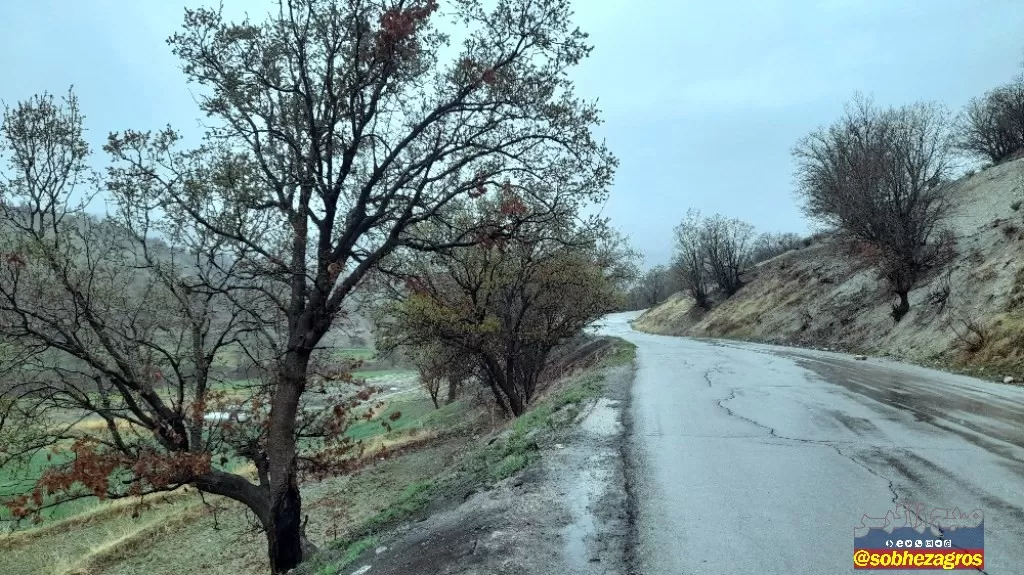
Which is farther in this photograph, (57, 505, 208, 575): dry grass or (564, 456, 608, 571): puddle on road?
(57, 505, 208, 575): dry grass

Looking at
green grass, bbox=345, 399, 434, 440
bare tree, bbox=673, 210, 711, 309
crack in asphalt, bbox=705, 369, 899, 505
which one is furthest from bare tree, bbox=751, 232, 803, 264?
crack in asphalt, bbox=705, 369, 899, 505

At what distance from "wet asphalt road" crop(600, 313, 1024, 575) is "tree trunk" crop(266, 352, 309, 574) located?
5848mm

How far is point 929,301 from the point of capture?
72.0ft

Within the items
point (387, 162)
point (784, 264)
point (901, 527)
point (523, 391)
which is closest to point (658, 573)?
point (901, 527)

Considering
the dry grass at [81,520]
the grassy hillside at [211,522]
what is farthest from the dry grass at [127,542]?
the dry grass at [81,520]

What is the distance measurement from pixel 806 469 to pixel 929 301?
20329 mm

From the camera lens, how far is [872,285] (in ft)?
95.7

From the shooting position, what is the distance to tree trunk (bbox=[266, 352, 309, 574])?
387 inches

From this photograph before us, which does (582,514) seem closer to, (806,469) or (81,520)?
(806,469)

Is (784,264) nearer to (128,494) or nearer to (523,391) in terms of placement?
(523,391)

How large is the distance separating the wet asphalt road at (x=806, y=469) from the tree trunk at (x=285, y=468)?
5.85m

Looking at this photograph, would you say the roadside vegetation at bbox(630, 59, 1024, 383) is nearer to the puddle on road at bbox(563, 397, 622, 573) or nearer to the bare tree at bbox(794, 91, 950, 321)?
the bare tree at bbox(794, 91, 950, 321)

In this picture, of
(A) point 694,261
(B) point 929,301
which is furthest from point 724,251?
(B) point 929,301

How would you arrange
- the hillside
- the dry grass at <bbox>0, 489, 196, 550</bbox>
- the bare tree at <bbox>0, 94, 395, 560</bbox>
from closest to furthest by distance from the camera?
1. the bare tree at <bbox>0, 94, 395, 560</bbox>
2. the hillside
3. the dry grass at <bbox>0, 489, 196, 550</bbox>
